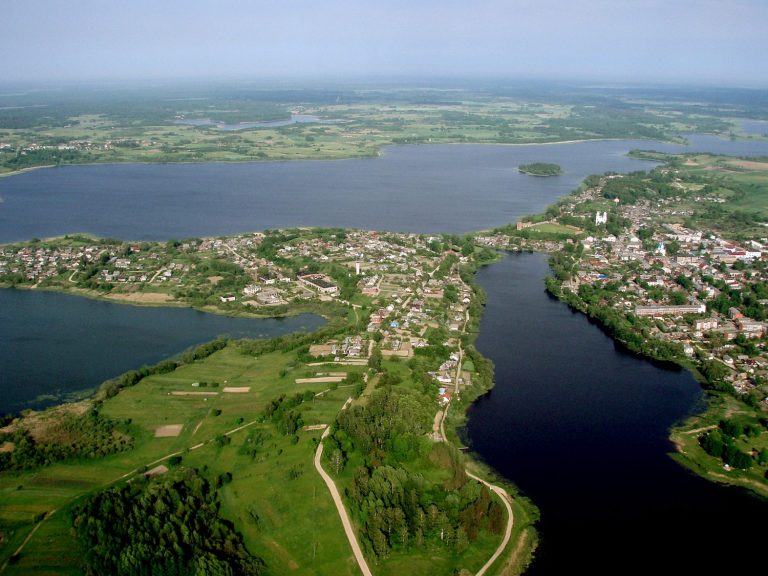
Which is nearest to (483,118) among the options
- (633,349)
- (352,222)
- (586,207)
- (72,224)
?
(586,207)

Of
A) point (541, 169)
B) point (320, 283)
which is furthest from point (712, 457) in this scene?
point (541, 169)

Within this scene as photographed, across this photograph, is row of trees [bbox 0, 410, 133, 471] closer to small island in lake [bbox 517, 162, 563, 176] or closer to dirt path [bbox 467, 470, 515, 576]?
dirt path [bbox 467, 470, 515, 576]

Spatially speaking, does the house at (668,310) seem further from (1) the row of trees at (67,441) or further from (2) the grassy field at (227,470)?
(1) the row of trees at (67,441)

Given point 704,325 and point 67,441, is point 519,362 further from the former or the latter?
point 67,441

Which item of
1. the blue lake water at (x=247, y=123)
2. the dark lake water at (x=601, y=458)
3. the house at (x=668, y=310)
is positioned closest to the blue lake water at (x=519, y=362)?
the dark lake water at (x=601, y=458)

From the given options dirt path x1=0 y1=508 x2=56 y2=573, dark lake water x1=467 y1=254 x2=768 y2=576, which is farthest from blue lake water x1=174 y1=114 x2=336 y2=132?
dirt path x1=0 y1=508 x2=56 y2=573

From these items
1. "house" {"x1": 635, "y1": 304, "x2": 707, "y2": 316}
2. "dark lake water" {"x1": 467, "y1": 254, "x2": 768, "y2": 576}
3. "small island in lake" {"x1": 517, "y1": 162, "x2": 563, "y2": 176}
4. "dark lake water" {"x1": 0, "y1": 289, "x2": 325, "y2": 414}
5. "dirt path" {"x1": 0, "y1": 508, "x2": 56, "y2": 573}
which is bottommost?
"dark lake water" {"x1": 467, "y1": 254, "x2": 768, "y2": 576}
